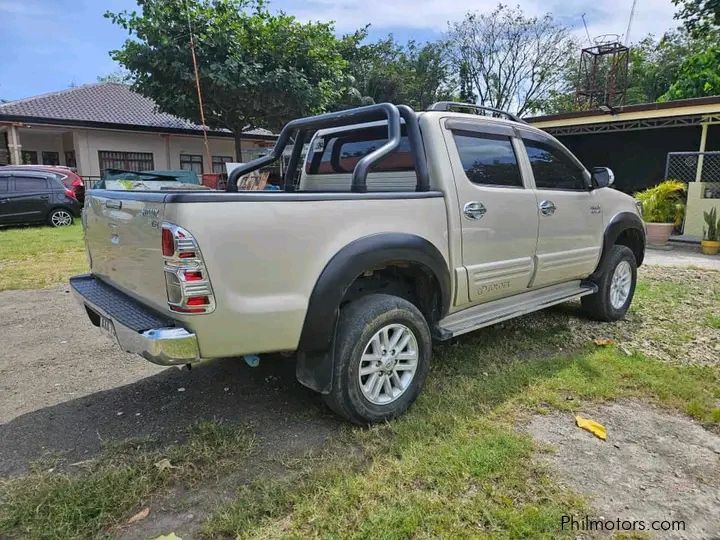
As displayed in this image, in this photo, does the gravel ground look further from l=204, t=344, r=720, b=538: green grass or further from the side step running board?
l=204, t=344, r=720, b=538: green grass

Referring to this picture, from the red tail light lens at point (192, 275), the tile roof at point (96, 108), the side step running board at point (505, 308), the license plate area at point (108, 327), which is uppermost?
the tile roof at point (96, 108)

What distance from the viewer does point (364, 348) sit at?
2893 millimetres

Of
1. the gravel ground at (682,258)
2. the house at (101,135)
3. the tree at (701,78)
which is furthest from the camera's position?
the house at (101,135)

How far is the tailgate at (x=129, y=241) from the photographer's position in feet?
8.32

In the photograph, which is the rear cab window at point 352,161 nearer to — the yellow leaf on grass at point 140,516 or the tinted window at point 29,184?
the yellow leaf on grass at point 140,516

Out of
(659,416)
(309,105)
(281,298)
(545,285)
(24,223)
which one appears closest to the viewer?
(281,298)

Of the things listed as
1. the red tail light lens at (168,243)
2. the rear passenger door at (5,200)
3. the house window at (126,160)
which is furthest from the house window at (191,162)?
the red tail light lens at (168,243)

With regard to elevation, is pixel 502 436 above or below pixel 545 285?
below

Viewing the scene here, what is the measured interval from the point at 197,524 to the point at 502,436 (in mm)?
1660

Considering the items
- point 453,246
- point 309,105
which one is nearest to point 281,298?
point 453,246

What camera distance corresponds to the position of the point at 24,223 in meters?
13.4

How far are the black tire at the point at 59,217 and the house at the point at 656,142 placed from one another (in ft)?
44.2

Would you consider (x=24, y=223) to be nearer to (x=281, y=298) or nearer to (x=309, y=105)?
(x=309, y=105)

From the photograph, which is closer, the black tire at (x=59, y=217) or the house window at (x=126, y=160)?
the black tire at (x=59, y=217)
